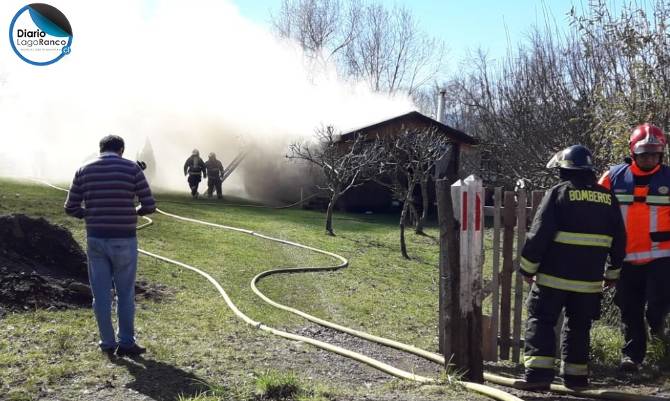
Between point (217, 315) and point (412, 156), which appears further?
point (412, 156)

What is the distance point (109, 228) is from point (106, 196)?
0.25 metres

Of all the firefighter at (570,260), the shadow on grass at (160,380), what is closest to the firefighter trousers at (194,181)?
the shadow on grass at (160,380)

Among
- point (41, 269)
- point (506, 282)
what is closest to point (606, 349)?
point (506, 282)

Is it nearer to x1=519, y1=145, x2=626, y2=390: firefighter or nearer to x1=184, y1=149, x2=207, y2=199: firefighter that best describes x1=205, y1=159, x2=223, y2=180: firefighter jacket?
x1=184, y1=149, x2=207, y2=199: firefighter

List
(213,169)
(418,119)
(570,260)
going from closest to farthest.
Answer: (570,260) → (213,169) → (418,119)

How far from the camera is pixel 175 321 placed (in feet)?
20.8

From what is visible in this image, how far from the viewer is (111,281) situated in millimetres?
5062

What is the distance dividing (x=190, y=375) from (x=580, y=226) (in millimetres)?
2962

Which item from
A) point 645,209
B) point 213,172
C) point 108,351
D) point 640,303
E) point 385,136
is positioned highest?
point 385,136

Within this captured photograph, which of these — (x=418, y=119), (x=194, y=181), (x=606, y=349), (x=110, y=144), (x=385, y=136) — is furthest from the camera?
(x=418, y=119)

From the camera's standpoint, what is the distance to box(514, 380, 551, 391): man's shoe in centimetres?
432

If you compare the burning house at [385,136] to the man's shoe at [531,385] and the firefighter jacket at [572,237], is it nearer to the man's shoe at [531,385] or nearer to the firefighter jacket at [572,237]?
the firefighter jacket at [572,237]

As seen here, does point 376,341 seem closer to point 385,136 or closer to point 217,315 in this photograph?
point 217,315

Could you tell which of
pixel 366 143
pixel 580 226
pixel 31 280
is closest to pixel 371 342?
pixel 580 226
